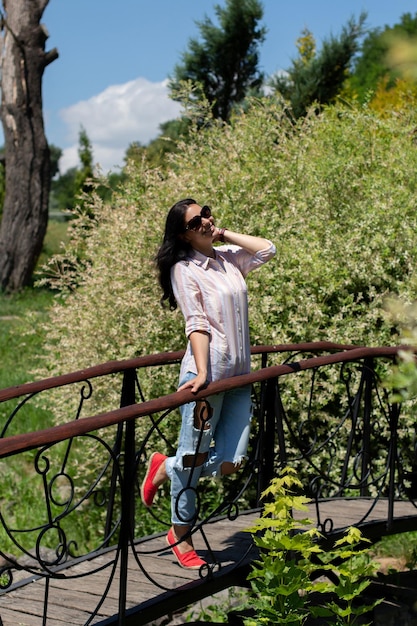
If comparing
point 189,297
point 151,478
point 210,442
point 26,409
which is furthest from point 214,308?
point 26,409

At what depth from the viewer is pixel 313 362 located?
422 cm

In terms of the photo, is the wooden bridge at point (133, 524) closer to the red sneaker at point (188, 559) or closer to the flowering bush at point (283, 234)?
the red sneaker at point (188, 559)

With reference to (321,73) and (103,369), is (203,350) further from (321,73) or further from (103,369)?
(321,73)

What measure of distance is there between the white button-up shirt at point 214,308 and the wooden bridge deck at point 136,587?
744mm

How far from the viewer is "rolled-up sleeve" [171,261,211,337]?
3.79 m

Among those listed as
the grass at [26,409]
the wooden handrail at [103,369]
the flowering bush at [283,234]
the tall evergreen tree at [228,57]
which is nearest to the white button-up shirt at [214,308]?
the wooden handrail at [103,369]

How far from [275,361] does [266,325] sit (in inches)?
11.2

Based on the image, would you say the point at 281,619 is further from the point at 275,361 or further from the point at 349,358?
the point at 275,361

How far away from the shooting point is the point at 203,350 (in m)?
3.78

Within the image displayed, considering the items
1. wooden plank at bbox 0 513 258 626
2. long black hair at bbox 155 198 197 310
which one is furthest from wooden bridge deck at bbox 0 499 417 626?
long black hair at bbox 155 198 197 310

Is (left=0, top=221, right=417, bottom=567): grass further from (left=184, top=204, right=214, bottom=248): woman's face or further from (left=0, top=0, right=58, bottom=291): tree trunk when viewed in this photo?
(left=184, top=204, right=214, bottom=248): woman's face

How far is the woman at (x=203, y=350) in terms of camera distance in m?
3.85

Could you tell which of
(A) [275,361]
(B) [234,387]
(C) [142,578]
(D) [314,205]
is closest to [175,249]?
(B) [234,387]

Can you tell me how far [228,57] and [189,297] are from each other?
613 inches
